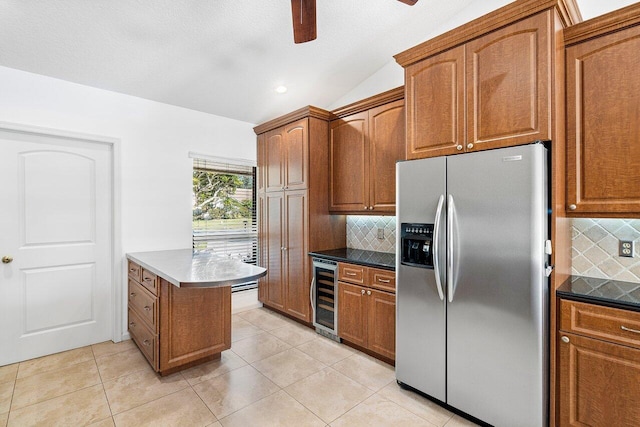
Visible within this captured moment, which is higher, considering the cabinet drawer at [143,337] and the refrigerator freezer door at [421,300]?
the refrigerator freezer door at [421,300]

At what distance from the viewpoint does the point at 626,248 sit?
6.54 ft

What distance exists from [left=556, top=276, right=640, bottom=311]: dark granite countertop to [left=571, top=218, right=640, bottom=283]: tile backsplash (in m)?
0.07

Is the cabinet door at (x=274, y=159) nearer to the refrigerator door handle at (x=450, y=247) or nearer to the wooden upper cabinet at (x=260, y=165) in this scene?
the wooden upper cabinet at (x=260, y=165)

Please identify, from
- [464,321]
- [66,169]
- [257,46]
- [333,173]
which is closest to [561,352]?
[464,321]

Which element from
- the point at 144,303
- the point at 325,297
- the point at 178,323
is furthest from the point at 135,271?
the point at 325,297

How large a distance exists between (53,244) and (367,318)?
2978 mm

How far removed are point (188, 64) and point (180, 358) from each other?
2.59 metres

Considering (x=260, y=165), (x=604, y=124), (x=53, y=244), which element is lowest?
(x=53, y=244)

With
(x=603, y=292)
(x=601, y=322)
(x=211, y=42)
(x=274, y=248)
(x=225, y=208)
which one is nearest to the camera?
(x=601, y=322)

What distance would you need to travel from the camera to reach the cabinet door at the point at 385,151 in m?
2.94

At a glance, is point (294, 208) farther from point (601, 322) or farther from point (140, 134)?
point (601, 322)

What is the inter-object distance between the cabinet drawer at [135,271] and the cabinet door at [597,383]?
3199mm

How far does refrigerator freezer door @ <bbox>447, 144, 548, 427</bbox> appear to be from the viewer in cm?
172

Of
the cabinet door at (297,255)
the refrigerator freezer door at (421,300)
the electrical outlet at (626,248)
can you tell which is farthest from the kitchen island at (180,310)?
the electrical outlet at (626,248)
